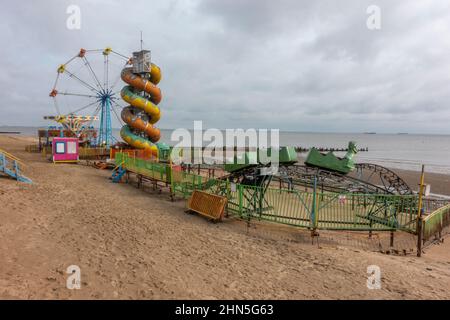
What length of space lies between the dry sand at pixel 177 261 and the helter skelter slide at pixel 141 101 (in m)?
14.5

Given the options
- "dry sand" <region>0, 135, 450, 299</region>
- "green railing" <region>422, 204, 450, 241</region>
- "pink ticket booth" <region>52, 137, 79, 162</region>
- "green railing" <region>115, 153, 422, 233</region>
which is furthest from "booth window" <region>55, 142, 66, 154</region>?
"green railing" <region>422, 204, 450, 241</region>

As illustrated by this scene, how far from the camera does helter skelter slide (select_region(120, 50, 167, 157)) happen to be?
23969 millimetres

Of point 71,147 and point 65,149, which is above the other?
point 71,147

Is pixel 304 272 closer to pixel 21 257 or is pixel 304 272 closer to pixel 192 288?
pixel 192 288

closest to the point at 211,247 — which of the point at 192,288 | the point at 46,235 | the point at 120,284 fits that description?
the point at 192,288

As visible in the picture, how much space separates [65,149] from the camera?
24062mm

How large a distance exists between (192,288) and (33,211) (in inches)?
289

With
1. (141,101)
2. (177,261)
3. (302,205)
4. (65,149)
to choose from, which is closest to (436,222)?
(302,205)

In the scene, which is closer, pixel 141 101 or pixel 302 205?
pixel 302 205

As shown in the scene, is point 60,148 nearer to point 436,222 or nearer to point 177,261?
point 177,261

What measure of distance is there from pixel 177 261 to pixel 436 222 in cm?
956

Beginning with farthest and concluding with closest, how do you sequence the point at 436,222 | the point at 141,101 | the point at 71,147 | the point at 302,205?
the point at 71,147, the point at 141,101, the point at 302,205, the point at 436,222

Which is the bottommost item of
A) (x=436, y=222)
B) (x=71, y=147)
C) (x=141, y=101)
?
(x=436, y=222)
